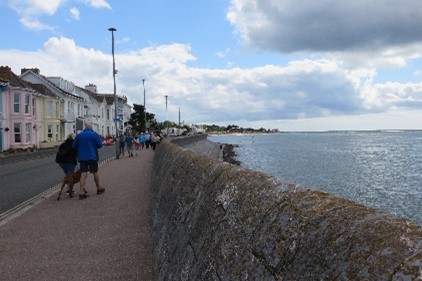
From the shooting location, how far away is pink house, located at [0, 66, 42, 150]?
42.1m

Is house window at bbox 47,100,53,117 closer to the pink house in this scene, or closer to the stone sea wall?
the pink house

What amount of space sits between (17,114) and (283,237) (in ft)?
149

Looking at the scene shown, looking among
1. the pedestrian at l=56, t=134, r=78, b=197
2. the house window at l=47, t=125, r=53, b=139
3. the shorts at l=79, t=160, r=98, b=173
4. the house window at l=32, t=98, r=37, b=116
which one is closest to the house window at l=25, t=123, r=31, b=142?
the house window at l=32, t=98, r=37, b=116

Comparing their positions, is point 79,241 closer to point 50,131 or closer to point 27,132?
point 27,132

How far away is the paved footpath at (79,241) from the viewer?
5.72 metres

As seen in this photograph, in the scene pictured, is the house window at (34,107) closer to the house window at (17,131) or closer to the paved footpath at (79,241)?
the house window at (17,131)

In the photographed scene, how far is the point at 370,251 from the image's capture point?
1558mm

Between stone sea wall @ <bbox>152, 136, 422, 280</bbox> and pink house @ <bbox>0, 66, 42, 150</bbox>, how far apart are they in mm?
40104

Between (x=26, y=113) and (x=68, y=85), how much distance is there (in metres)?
20.4

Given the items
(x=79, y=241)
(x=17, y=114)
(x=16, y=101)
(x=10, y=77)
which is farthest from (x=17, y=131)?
(x=79, y=241)

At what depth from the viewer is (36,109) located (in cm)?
4941

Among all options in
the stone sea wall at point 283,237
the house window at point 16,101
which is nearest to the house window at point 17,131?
the house window at point 16,101

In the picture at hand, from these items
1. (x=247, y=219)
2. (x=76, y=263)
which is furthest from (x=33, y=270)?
(x=247, y=219)

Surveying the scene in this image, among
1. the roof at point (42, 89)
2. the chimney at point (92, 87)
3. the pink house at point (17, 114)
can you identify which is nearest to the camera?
the pink house at point (17, 114)
